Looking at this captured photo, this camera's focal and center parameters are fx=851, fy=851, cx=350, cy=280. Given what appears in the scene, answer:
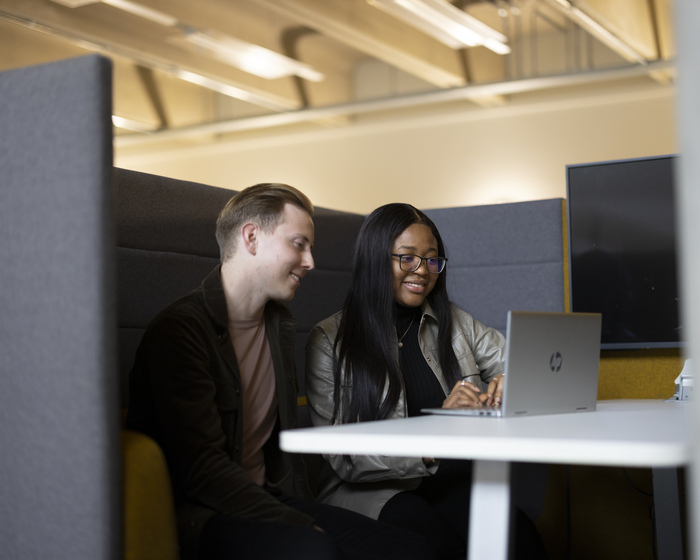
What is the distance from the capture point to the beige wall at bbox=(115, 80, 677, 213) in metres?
7.19

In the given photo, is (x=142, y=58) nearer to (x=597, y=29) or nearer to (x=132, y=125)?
(x=132, y=125)

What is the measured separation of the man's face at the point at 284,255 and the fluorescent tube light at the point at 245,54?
13.1ft

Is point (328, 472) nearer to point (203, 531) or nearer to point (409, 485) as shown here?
point (409, 485)

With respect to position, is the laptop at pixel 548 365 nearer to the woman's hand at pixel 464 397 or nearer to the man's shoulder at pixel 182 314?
the woman's hand at pixel 464 397

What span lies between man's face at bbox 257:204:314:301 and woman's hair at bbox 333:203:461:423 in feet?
1.21

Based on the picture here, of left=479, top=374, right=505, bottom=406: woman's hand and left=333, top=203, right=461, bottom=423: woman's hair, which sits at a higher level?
left=333, top=203, right=461, bottom=423: woman's hair

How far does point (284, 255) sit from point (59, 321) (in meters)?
0.56

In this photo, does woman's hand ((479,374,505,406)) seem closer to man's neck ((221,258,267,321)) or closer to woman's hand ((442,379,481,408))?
woman's hand ((442,379,481,408))

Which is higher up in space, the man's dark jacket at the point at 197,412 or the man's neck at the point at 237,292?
the man's neck at the point at 237,292

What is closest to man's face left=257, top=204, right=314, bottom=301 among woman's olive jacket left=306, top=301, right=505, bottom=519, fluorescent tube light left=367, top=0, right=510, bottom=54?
woman's olive jacket left=306, top=301, right=505, bottom=519

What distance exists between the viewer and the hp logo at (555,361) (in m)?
1.78

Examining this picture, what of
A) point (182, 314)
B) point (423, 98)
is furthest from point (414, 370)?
point (423, 98)

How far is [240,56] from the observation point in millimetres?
6094

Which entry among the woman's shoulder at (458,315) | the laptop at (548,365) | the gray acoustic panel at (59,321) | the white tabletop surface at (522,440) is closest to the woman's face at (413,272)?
the woman's shoulder at (458,315)
